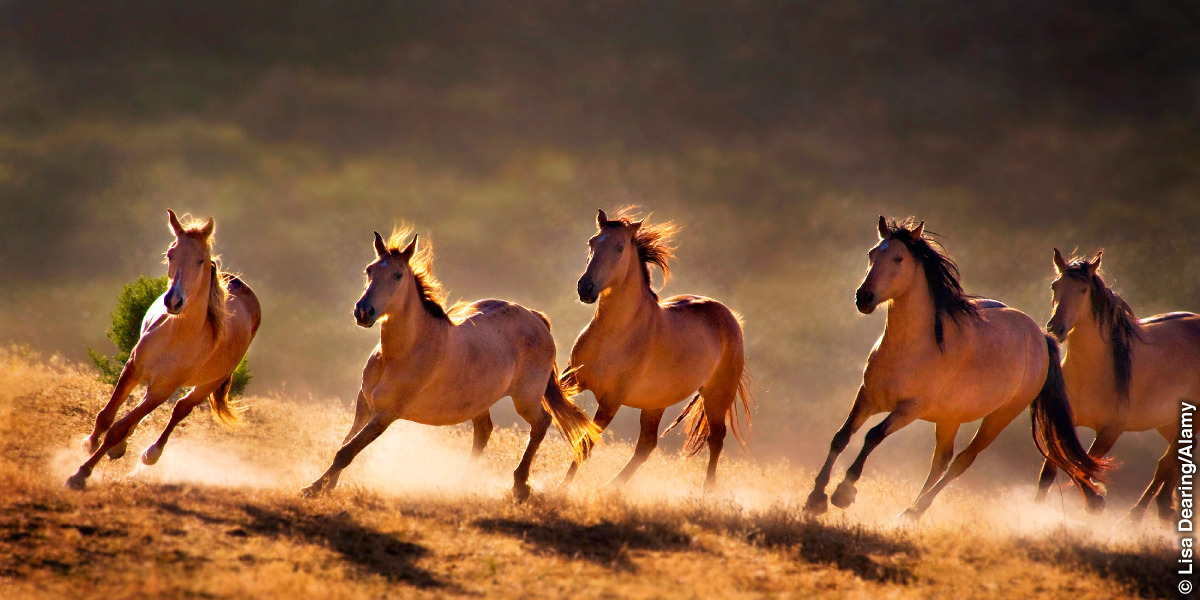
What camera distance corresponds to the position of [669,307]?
10109mm

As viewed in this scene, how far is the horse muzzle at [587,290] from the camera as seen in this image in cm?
856

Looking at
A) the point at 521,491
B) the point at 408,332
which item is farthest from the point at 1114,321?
the point at 408,332

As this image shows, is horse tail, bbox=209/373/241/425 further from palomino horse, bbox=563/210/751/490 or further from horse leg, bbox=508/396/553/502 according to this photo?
palomino horse, bbox=563/210/751/490

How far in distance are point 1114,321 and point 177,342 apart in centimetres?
986

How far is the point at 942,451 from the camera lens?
9438 millimetres

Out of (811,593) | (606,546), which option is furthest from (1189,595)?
(606,546)

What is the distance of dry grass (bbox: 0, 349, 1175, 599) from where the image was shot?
574cm

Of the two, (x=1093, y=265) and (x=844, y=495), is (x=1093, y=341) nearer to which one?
Result: (x=1093, y=265)

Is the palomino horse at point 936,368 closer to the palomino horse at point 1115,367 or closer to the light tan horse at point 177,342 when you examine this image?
the palomino horse at point 1115,367

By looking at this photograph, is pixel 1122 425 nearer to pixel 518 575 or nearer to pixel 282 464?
pixel 518 575

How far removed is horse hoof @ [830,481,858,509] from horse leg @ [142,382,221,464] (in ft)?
20.6

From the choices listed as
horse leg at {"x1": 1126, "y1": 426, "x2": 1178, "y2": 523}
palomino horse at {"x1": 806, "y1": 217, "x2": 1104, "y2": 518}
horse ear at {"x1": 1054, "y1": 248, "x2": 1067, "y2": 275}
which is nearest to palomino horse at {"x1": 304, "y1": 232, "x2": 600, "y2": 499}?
palomino horse at {"x1": 806, "y1": 217, "x2": 1104, "y2": 518}

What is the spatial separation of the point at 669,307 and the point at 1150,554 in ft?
17.0

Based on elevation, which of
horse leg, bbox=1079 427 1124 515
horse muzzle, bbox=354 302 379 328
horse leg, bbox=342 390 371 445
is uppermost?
horse leg, bbox=1079 427 1124 515
